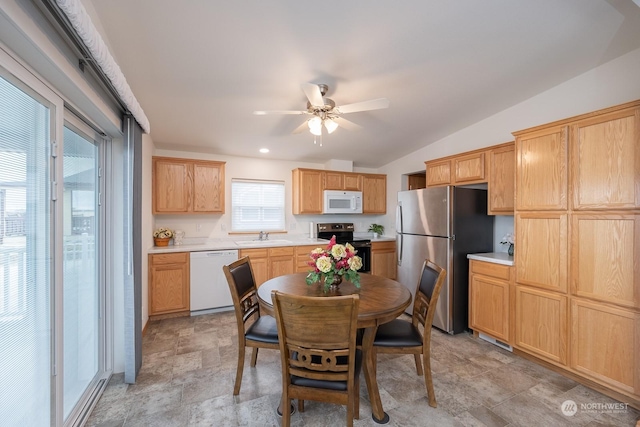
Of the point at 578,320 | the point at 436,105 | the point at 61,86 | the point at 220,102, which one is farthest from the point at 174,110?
the point at 578,320

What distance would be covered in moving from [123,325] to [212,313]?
1.48 m

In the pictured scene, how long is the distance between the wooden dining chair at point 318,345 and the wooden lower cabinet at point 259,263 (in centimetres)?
242

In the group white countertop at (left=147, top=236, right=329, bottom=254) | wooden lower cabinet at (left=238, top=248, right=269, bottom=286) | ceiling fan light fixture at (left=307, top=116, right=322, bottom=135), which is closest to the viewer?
ceiling fan light fixture at (left=307, top=116, right=322, bottom=135)

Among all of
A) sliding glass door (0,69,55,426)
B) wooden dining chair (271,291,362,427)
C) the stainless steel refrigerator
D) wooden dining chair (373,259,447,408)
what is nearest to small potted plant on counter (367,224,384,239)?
the stainless steel refrigerator

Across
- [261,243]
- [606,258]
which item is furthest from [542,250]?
[261,243]

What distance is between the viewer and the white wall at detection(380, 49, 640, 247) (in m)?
2.27

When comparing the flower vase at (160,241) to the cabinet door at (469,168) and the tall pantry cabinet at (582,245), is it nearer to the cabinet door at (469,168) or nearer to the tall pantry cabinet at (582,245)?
the cabinet door at (469,168)

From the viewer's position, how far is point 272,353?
2625 mm

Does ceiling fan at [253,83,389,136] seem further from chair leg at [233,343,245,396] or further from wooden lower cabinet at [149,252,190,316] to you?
wooden lower cabinet at [149,252,190,316]

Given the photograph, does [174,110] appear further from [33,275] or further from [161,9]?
[33,275]

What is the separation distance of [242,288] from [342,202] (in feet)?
9.66

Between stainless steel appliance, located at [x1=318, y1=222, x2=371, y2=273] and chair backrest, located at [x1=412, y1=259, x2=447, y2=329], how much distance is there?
2.27 metres

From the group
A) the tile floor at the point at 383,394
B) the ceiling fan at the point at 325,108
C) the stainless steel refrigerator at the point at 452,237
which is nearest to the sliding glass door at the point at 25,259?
the tile floor at the point at 383,394

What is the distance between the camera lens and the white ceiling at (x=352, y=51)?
1.72 m
